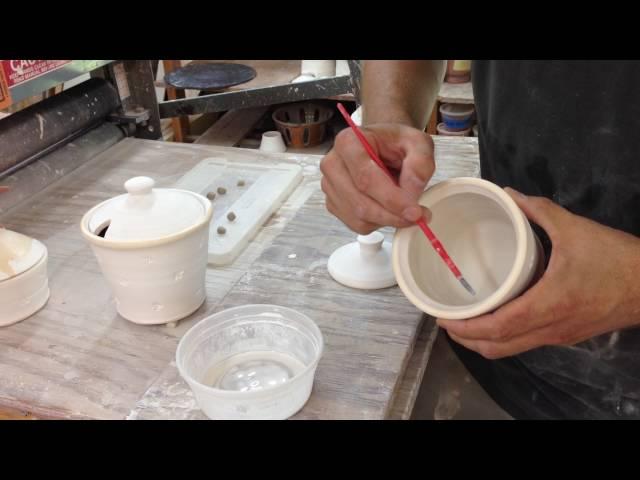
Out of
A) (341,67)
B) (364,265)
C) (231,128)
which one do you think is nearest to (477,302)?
(364,265)

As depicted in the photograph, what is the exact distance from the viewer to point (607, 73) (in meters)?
1.02

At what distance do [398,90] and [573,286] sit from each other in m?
0.65

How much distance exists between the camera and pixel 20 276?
1.13 meters

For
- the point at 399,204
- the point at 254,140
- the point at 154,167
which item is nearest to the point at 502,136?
the point at 399,204

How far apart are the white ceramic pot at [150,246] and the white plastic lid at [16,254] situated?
0.17 m

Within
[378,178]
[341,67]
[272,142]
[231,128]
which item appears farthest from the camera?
[231,128]

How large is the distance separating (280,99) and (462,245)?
1444 millimetres

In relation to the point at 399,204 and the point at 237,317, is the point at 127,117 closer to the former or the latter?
the point at 237,317

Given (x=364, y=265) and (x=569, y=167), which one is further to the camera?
(x=364, y=265)

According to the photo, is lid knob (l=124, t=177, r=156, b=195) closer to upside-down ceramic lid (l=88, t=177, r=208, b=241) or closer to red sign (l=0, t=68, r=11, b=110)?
upside-down ceramic lid (l=88, t=177, r=208, b=241)

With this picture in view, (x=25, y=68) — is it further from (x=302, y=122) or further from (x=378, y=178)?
(x=302, y=122)

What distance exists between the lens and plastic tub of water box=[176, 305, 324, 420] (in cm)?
90
